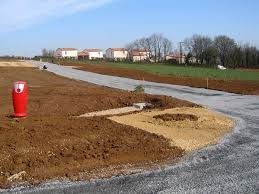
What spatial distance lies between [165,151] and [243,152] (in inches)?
63.8

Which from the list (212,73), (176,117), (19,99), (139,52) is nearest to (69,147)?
(19,99)

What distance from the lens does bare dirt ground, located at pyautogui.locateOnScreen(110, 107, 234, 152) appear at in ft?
36.8

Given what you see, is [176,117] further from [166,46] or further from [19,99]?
[166,46]

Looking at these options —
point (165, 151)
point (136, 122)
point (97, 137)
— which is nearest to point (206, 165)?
point (165, 151)

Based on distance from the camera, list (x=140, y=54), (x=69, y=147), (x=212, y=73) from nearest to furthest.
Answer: (x=69, y=147) < (x=212, y=73) < (x=140, y=54)

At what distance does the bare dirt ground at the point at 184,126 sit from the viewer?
36.8 feet

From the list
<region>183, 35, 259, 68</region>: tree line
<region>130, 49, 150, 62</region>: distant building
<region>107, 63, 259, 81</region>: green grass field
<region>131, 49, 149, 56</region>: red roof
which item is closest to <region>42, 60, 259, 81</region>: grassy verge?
<region>107, 63, 259, 81</region>: green grass field

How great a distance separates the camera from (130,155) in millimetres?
9477

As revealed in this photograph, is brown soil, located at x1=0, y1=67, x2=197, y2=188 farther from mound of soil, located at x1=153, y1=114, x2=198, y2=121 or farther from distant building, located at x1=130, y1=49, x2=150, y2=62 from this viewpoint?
distant building, located at x1=130, y1=49, x2=150, y2=62

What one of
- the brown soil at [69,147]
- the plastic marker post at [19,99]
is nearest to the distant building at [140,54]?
the plastic marker post at [19,99]

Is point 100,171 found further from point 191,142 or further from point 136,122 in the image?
point 136,122

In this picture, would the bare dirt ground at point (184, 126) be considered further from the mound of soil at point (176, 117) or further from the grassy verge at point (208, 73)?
the grassy verge at point (208, 73)

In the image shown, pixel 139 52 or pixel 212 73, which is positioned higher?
pixel 139 52

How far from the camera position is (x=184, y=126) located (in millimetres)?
13203
